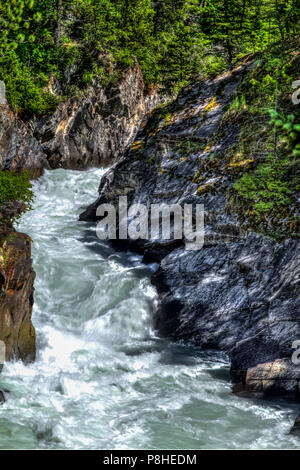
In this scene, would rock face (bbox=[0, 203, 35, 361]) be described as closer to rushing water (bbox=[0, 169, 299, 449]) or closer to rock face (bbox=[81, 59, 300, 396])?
rushing water (bbox=[0, 169, 299, 449])

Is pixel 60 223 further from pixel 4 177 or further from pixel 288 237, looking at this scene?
pixel 288 237

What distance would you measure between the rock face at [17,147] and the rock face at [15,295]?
958 centimetres

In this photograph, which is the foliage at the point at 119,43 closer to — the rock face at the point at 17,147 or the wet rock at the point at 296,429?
the rock face at the point at 17,147

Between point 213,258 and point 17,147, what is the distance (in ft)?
39.4

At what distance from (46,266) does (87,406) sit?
19.0 feet

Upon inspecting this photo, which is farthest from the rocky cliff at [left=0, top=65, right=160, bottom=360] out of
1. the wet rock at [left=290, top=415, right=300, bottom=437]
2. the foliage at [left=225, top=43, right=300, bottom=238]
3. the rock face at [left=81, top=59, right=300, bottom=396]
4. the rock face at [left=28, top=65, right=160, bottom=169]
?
the foliage at [left=225, top=43, right=300, bottom=238]

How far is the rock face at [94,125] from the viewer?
21844 mm

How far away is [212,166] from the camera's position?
11516 millimetres

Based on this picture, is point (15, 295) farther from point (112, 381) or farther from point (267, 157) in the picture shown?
point (267, 157)

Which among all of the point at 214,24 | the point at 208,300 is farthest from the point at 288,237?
the point at 214,24

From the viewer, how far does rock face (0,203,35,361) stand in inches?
291

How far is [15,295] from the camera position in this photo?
7.67 meters

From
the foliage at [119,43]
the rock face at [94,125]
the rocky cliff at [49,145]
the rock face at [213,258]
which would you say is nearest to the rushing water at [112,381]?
the rock face at [213,258]

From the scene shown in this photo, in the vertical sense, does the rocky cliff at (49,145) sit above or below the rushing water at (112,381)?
above
